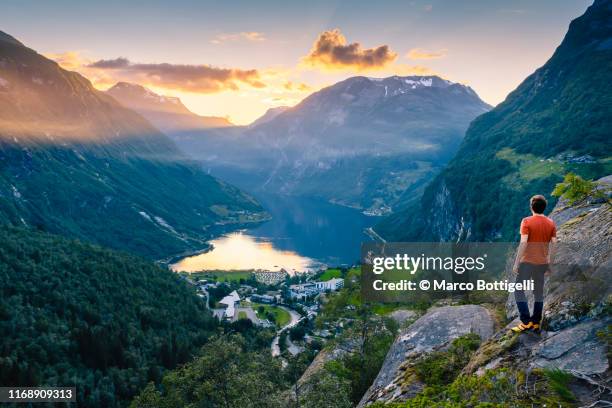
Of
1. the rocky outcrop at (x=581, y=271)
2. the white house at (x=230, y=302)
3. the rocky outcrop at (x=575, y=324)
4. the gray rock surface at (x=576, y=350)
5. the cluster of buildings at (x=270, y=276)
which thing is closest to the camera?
the gray rock surface at (x=576, y=350)

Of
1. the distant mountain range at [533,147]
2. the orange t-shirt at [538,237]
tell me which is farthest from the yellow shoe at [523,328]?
the distant mountain range at [533,147]

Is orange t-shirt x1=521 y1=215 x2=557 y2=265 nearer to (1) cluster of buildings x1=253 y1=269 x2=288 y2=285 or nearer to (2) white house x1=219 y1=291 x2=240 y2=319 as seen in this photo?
(2) white house x1=219 y1=291 x2=240 y2=319

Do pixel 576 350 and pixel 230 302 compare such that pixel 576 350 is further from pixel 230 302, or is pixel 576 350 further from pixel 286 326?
pixel 230 302

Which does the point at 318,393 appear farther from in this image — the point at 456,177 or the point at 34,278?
the point at 456,177

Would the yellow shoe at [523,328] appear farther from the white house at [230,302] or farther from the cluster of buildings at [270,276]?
the cluster of buildings at [270,276]

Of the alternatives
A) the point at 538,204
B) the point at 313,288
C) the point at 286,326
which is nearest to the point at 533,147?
the point at 313,288
